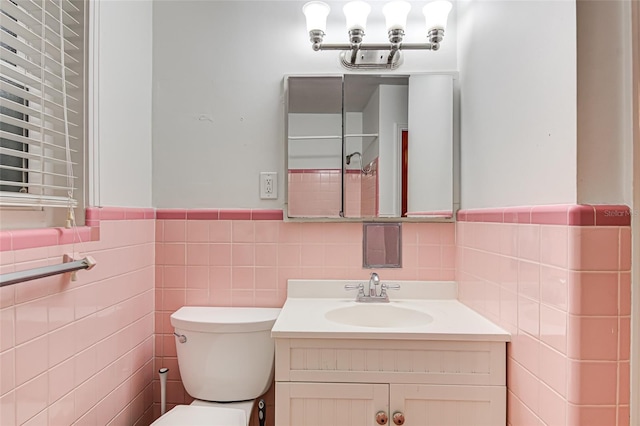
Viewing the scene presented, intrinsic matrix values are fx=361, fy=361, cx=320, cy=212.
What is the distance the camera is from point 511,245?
1.09m

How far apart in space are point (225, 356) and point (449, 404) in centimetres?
80

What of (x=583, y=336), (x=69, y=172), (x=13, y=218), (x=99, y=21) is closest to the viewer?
(x=583, y=336)

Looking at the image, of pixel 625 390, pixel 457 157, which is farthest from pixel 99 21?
pixel 625 390

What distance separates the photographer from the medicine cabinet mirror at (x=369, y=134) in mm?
1549

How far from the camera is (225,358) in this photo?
1368mm

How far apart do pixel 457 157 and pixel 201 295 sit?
1.27 m

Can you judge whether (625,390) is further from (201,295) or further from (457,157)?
(201,295)

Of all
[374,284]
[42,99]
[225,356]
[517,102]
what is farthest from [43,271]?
[517,102]

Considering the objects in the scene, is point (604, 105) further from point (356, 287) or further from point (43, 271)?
point (43, 271)

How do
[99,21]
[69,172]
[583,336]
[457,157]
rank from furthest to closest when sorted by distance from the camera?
[457,157] → [99,21] → [69,172] → [583,336]

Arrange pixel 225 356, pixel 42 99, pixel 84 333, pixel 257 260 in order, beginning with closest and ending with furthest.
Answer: pixel 42 99, pixel 84 333, pixel 225 356, pixel 257 260

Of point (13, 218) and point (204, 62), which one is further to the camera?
point (204, 62)

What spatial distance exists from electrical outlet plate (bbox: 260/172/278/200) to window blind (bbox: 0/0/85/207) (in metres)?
0.67

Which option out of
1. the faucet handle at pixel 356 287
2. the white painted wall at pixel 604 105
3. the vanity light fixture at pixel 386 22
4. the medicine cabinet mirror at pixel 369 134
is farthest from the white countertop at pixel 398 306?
the vanity light fixture at pixel 386 22
